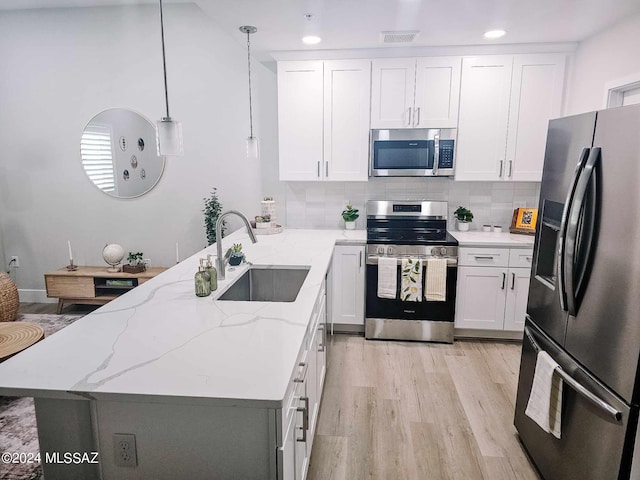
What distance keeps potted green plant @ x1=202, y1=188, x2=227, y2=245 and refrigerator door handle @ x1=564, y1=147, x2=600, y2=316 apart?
3075 millimetres

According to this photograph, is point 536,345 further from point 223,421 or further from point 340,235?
point 340,235

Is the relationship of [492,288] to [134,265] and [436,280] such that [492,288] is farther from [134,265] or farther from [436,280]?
[134,265]

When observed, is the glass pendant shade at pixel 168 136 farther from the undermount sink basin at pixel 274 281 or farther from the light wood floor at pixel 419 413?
the light wood floor at pixel 419 413

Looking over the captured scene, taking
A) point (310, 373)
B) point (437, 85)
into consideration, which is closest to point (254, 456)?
point (310, 373)

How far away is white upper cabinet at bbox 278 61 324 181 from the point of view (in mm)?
3666

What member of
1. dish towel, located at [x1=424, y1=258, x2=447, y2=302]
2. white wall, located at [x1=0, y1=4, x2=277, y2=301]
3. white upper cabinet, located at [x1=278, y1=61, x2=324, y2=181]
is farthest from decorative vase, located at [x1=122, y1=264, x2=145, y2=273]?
dish towel, located at [x1=424, y1=258, x2=447, y2=302]

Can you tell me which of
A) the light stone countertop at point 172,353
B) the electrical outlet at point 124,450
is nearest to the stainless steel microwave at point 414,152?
the light stone countertop at point 172,353

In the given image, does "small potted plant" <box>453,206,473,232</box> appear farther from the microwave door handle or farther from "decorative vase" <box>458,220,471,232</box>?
the microwave door handle

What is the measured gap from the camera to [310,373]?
201 cm

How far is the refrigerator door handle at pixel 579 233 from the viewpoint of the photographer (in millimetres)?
1645

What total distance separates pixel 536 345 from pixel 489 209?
215 cm

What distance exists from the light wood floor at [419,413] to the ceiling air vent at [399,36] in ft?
8.13

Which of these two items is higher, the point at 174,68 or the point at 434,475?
the point at 174,68

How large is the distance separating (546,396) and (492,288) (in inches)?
67.7
